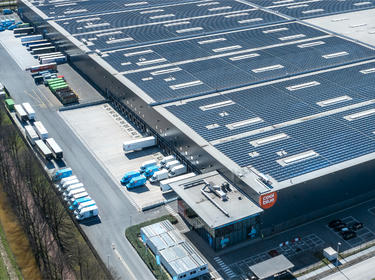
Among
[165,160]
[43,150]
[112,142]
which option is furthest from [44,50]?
[165,160]

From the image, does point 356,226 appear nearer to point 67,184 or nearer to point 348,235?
point 348,235

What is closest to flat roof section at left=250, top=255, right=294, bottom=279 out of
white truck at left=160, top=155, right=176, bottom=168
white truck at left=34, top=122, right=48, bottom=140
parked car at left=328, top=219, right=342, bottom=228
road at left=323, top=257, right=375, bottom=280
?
road at left=323, top=257, right=375, bottom=280

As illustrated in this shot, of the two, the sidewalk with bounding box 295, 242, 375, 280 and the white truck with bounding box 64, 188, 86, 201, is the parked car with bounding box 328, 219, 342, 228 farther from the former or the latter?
the white truck with bounding box 64, 188, 86, 201

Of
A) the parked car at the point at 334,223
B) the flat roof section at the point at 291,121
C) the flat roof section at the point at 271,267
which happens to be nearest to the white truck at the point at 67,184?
the flat roof section at the point at 291,121

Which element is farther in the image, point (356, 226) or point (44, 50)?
point (44, 50)

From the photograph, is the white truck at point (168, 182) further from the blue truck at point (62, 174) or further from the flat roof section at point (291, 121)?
the blue truck at point (62, 174)

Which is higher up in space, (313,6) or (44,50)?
(313,6)
